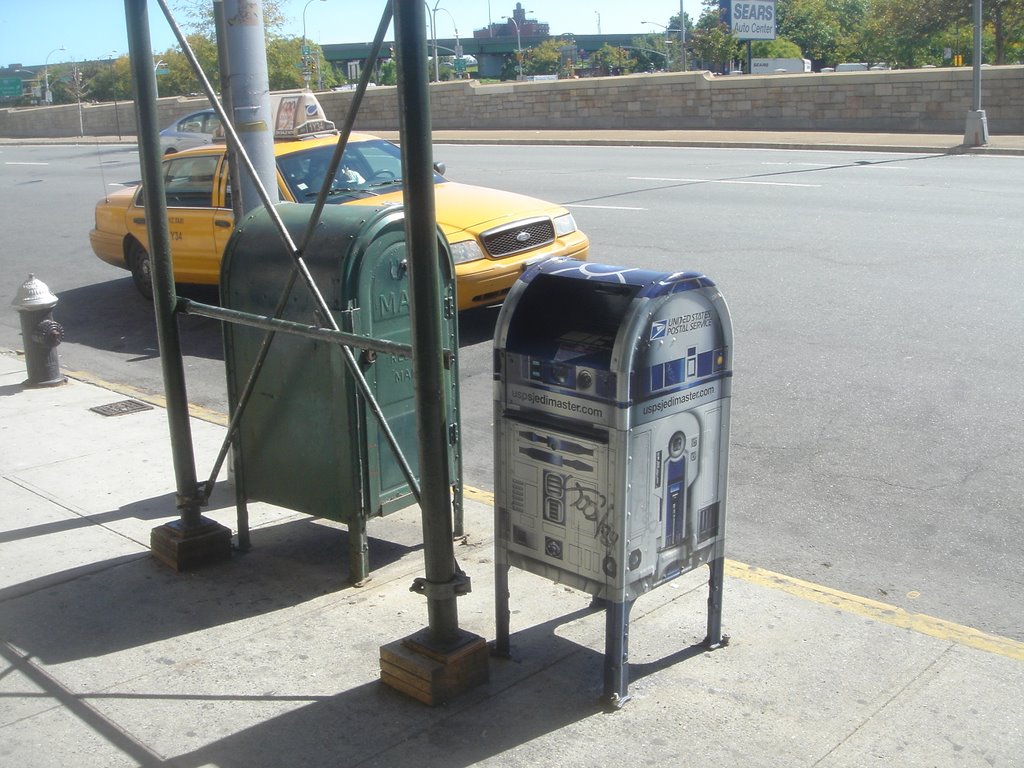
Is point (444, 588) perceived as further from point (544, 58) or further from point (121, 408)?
point (544, 58)

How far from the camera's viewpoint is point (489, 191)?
10234 millimetres

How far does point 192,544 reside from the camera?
16.3ft

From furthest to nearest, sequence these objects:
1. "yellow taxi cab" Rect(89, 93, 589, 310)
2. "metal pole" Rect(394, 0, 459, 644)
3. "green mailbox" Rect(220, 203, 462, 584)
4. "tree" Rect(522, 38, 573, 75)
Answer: "tree" Rect(522, 38, 573, 75) → "yellow taxi cab" Rect(89, 93, 589, 310) → "green mailbox" Rect(220, 203, 462, 584) → "metal pole" Rect(394, 0, 459, 644)

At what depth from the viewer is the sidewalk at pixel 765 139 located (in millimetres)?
22777

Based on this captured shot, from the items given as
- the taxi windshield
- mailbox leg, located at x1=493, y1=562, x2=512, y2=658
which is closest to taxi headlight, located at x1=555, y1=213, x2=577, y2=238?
the taxi windshield

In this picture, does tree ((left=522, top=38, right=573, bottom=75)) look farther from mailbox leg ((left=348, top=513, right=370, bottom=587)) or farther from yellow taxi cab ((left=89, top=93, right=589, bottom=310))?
mailbox leg ((left=348, top=513, right=370, bottom=587))

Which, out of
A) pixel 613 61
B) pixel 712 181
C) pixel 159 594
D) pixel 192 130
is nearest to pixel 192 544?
pixel 159 594

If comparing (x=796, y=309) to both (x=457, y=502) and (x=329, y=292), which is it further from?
(x=329, y=292)

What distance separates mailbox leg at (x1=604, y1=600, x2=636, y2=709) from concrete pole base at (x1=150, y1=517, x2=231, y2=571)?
2059 millimetres

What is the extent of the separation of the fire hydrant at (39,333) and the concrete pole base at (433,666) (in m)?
5.43

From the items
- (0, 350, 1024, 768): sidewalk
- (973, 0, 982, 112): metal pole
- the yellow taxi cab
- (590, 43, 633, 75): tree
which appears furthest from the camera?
(590, 43, 633, 75): tree

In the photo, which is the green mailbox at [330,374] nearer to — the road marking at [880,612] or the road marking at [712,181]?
the road marking at [880,612]

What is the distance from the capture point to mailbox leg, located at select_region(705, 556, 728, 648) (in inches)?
158

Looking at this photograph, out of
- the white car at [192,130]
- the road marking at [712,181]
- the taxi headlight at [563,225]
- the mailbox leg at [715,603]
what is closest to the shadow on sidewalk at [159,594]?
the mailbox leg at [715,603]
